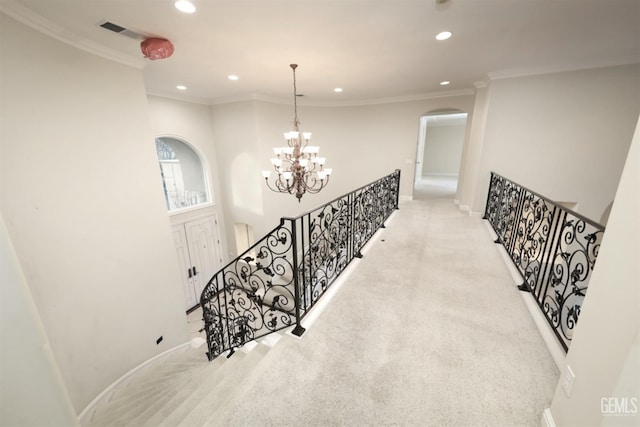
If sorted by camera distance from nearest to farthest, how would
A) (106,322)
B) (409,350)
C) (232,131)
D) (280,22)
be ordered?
(409,350), (280,22), (106,322), (232,131)

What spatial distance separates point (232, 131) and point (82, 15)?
400 centimetres

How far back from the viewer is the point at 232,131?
6434 millimetres

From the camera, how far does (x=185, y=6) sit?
2.36 metres

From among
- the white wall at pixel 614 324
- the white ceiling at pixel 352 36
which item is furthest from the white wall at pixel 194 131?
the white wall at pixel 614 324

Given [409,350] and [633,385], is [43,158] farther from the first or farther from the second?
[633,385]

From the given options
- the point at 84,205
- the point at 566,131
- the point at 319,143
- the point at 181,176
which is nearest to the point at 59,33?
the point at 84,205

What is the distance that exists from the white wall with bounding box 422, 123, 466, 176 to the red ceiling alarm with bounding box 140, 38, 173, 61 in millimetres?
11569

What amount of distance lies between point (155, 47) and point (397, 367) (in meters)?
4.18

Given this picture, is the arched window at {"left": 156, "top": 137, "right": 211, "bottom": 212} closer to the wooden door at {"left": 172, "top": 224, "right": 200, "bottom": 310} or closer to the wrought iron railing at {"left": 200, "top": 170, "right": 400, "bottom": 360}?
the wooden door at {"left": 172, "top": 224, "right": 200, "bottom": 310}

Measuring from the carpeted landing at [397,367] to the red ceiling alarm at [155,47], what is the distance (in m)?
3.54

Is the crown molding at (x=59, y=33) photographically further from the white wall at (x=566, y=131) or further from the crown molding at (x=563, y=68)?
the white wall at (x=566, y=131)

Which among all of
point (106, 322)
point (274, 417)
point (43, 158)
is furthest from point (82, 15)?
point (274, 417)

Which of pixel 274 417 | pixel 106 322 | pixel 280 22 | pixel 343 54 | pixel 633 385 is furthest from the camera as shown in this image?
pixel 343 54

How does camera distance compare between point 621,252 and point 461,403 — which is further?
point 461,403
